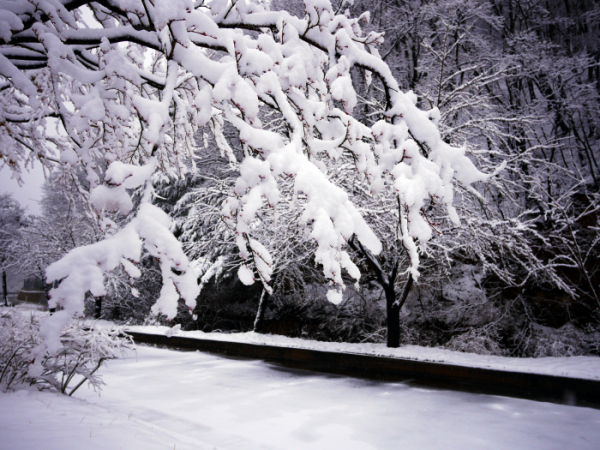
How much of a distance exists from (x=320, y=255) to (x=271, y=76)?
Result: 1124mm

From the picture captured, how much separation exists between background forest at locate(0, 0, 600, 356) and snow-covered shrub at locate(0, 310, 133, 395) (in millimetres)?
2816

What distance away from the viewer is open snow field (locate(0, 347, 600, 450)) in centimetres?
309

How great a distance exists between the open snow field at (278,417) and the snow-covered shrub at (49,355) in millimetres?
321

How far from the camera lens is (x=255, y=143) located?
84.4 inches

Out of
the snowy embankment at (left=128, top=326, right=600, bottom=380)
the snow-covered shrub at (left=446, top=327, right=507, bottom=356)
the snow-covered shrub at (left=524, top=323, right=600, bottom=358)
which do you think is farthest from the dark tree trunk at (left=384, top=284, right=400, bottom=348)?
the snow-covered shrub at (left=524, top=323, right=600, bottom=358)

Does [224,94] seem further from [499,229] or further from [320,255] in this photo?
[499,229]

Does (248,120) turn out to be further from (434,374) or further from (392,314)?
(392,314)

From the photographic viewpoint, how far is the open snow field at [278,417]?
3094 mm

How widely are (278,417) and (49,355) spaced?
279cm

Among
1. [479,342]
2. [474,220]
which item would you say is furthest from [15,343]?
[479,342]

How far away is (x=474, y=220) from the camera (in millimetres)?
7891

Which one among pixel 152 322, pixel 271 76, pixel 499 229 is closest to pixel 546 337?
pixel 499 229

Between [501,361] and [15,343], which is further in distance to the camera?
[501,361]

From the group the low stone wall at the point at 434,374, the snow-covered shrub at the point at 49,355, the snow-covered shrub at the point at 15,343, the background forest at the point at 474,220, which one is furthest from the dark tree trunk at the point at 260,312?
the snow-covered shrub at the point at 15,343
